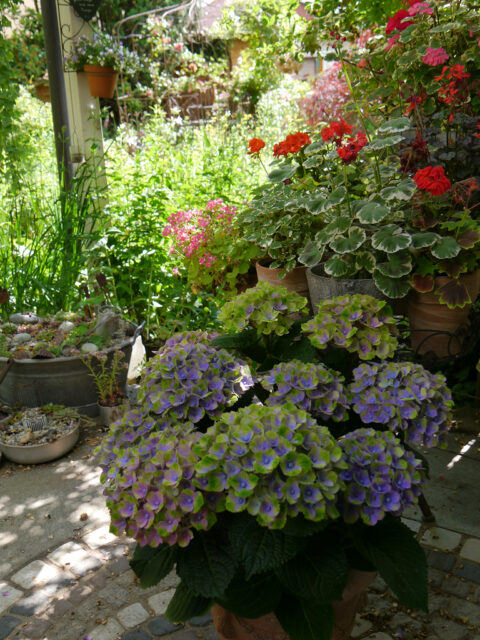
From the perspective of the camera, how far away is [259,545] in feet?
3.76

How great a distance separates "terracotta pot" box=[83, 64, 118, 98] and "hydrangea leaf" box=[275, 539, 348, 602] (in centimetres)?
338

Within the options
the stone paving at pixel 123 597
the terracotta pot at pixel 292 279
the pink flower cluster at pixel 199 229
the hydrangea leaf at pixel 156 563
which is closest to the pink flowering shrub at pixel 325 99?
Result: the pink flower cluster at pixel 199 229

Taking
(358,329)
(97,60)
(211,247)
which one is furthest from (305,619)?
(97,60)

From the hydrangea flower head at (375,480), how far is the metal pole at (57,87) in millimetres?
2786

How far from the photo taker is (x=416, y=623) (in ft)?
5.55

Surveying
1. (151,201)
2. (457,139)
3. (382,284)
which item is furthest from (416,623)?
(151,201)

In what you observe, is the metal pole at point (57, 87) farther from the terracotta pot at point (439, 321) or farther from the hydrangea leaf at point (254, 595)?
the hydrangea leaf at point (254, 595)

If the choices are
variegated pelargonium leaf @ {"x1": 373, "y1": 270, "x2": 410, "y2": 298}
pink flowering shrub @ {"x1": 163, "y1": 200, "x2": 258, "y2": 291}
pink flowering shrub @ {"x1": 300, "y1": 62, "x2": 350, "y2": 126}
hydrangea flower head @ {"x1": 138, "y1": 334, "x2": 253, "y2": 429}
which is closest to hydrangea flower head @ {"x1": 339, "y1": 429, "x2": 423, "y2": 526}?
hydrangea flower head @ {"x1": 138, "y1": 334, "x2": 253, "y2": 429}

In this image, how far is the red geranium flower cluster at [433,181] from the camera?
2.04 metres

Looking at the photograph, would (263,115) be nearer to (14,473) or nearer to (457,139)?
(457,139)

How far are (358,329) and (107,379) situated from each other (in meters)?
1.67

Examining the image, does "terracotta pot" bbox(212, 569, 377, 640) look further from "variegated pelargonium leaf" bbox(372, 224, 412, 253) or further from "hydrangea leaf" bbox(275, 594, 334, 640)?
"variegated pelargonium leaf" bbox(372, 224, 412, 253)

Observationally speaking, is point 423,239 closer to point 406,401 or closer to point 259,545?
point 406,401

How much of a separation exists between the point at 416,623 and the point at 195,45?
387 inches
